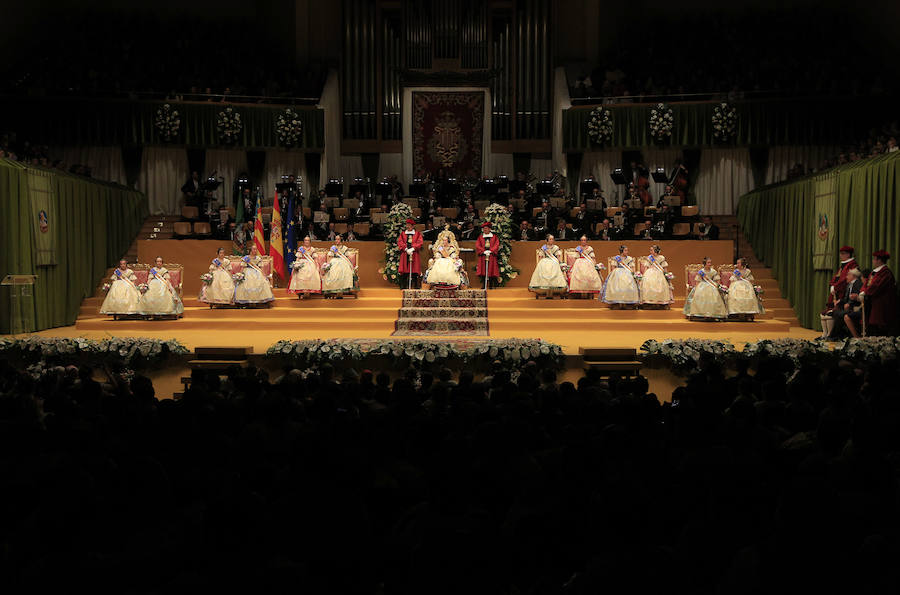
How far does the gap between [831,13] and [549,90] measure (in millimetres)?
7200

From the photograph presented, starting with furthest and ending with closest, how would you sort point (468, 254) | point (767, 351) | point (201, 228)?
point (201, 228) < point (468, 254) < point (767, 351)

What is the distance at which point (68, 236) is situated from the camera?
14.3 m

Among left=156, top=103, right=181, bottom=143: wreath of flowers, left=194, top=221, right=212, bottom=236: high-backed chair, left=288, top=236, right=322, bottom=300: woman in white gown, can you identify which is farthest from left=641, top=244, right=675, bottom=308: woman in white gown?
left=156, top=103, right=181, bottom=143: wreath of flowers

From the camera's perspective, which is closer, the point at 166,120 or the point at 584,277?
the point at 584,277

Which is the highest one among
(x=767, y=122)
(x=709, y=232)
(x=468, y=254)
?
(x=767, y=122)

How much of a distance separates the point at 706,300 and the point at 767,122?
7998 millimetres

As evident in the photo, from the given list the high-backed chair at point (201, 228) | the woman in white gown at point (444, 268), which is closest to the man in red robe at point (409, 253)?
the woman in white gown at point (444, 268)

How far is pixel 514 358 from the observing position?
895 cm

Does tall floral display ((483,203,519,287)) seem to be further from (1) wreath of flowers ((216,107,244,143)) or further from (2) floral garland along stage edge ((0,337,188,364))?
(1) wreath of flowers ((216,107,244,143))

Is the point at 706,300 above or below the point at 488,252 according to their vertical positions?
below

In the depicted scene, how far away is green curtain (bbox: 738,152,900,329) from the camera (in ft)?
36.9

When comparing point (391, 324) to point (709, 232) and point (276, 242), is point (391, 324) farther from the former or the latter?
point (709, 232)

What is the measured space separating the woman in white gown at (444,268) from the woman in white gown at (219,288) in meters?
3.30

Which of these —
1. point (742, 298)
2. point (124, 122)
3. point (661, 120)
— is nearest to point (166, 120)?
point (124, 122)
